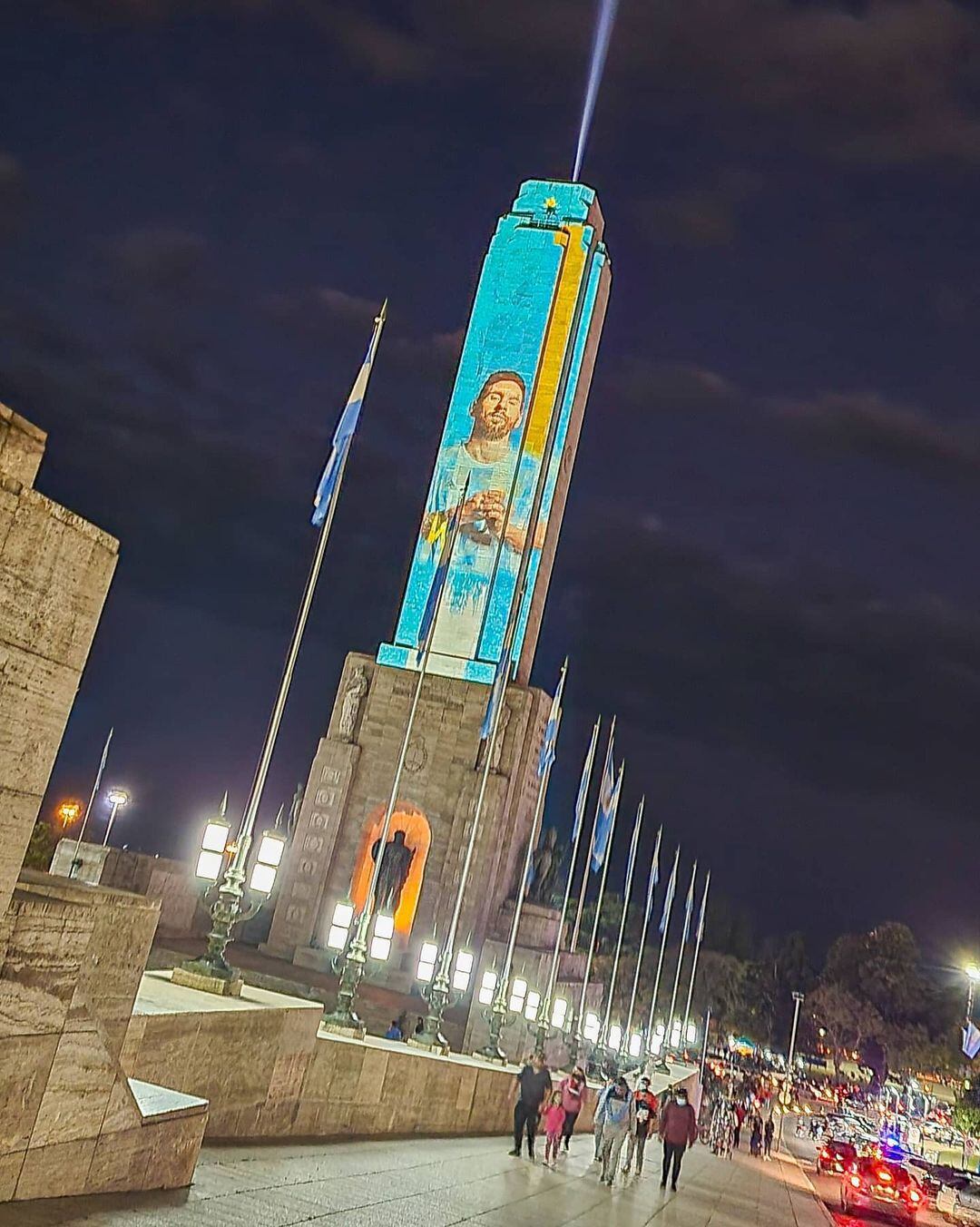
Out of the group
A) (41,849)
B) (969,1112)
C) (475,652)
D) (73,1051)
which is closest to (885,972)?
(969,1112)

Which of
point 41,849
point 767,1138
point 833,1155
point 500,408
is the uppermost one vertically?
point 500,408

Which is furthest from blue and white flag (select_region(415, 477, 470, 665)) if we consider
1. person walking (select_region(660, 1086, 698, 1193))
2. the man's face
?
person walking (select_region(660, 1086, 698, 1193))

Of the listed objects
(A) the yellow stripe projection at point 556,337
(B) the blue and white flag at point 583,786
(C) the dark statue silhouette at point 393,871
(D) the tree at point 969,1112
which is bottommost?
(D) the tree at point 969,1112

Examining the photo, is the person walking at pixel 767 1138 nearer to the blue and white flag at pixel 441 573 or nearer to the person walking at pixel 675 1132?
the blue and white flag at pixel 441 573

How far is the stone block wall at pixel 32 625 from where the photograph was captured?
16.1 ft

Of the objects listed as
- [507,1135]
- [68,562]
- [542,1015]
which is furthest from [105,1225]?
[542,1015]

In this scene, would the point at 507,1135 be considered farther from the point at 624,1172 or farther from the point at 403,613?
the point at 403,613

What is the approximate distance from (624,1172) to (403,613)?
3042cm

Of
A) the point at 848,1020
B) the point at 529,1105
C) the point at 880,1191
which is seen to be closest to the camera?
the point at 529,1105

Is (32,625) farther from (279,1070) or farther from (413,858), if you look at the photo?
(413,858)

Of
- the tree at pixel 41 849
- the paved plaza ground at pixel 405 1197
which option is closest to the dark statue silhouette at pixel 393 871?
the tree at pixel 41 849

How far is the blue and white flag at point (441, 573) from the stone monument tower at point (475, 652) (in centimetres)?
50

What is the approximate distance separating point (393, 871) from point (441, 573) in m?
11.1

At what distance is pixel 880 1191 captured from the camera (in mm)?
18969
